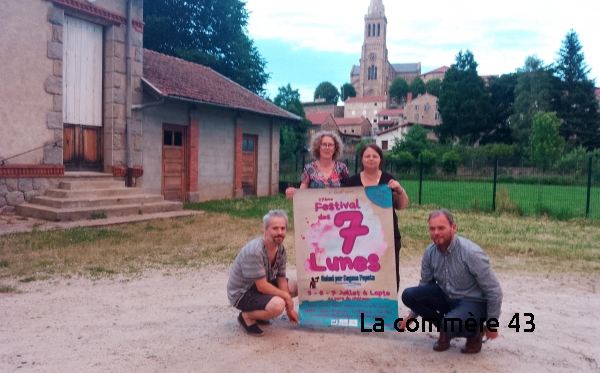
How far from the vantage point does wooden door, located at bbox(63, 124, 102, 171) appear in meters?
12.3

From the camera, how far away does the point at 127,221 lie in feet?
35.2

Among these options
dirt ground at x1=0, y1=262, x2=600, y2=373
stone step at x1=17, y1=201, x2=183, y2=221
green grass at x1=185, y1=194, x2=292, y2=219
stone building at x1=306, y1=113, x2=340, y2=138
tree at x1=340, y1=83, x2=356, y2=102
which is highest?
tree at x1=340, y1=83, x2=356, y2=102

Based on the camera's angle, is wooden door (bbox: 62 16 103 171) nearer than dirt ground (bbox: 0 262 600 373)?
No

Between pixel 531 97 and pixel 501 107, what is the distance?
226 inches

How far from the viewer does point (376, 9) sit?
134 meters

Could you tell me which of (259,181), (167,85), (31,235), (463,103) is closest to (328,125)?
(463,103)

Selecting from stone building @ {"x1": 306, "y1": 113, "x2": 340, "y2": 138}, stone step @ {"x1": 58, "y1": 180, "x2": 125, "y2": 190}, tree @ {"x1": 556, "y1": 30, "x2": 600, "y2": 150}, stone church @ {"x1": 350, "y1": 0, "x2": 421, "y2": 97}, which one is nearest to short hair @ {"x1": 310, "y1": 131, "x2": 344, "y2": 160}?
stone step @ {"x1": 58, "y1": 180, "x2": 125, "y2": 190}

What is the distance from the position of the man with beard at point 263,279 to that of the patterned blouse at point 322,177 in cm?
56

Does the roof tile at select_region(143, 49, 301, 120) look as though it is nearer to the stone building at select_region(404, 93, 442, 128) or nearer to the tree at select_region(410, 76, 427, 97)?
the stone building at select_region(404, 93, 442, 128)

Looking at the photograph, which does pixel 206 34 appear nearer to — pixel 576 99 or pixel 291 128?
pixel 291 128

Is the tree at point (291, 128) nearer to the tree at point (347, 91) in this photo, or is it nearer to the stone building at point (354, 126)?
the stone building at point (354, 126)

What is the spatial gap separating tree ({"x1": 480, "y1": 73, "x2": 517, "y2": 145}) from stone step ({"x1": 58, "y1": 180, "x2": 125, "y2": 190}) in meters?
52.1

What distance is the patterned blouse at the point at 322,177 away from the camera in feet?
14.9

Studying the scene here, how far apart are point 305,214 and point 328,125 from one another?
76.1 m
